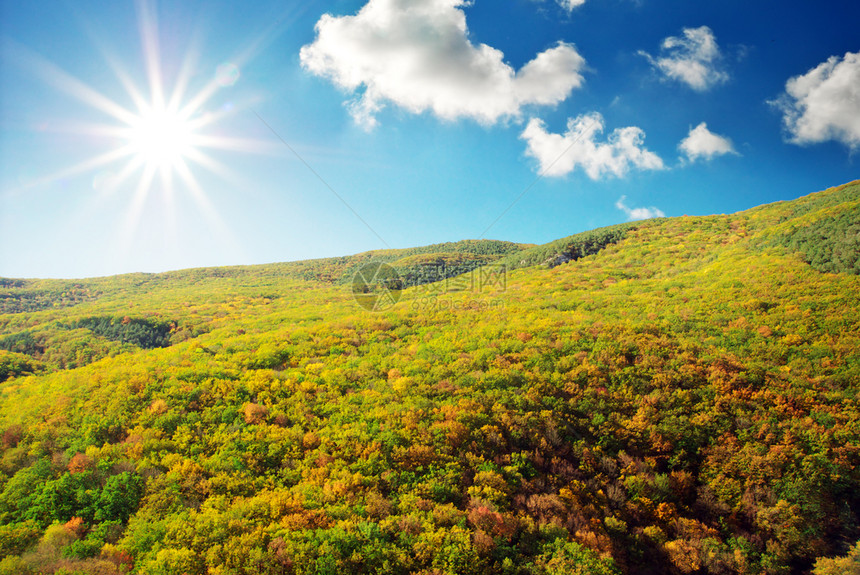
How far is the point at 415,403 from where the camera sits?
1256 centimetres

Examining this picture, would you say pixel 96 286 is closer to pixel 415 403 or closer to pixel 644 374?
pixel 415 403

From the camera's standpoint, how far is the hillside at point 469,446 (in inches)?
304

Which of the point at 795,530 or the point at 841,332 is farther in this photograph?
the point at 841,332

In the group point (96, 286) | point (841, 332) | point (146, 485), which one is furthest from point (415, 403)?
point (96, 286)

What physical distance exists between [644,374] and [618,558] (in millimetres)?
7587

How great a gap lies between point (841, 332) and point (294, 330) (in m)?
27.4

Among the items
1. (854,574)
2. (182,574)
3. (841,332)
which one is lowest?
(854,574)

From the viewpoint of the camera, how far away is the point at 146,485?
364 inches

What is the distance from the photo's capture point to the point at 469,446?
1041 cm

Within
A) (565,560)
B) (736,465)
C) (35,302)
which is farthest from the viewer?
(35,302)

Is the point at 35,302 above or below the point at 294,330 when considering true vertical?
above

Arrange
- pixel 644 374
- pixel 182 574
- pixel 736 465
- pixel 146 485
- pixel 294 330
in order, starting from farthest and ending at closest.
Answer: pixel 294 330
pixel 644 374
pixel 736 465
pixel 146 485
pixel 182 574

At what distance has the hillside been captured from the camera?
771 centimetres

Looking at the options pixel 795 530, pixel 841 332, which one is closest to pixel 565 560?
pixel 795 530
